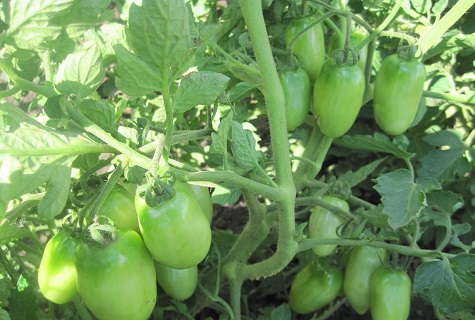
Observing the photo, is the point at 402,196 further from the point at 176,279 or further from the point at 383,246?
the point at 176,279

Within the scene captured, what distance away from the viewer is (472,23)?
133 centimetres

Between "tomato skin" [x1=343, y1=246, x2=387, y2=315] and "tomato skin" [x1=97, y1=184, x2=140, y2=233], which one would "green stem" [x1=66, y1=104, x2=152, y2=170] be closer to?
"tomato skin" [x1=97, y1=184, x2=140, y2=233]

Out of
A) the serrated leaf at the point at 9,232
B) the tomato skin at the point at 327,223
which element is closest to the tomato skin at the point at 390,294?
the tomato skin at the point at 327,223

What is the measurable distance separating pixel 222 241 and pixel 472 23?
0.82 m

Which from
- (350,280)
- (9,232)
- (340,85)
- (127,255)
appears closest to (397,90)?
(340,85)

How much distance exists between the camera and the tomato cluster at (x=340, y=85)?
1.01 meters

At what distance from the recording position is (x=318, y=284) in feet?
3.88

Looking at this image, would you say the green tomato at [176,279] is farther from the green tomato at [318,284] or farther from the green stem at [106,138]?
the green stem at [106,138]

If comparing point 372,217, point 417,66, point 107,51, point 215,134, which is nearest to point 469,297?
point 372,217

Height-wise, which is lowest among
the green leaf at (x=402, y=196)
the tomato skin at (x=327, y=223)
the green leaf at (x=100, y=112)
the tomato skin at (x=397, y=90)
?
the tomato skin at (x=327, y=223)

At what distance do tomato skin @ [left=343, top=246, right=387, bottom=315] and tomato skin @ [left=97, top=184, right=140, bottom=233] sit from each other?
1.72ft

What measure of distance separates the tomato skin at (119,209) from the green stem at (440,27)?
0.65m

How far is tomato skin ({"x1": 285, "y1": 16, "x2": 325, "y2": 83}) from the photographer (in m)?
1.07

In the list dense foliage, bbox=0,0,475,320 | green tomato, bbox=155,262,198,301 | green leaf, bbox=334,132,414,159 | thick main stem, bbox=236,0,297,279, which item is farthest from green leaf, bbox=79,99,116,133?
green leaf, bbox=334,132,414,159
